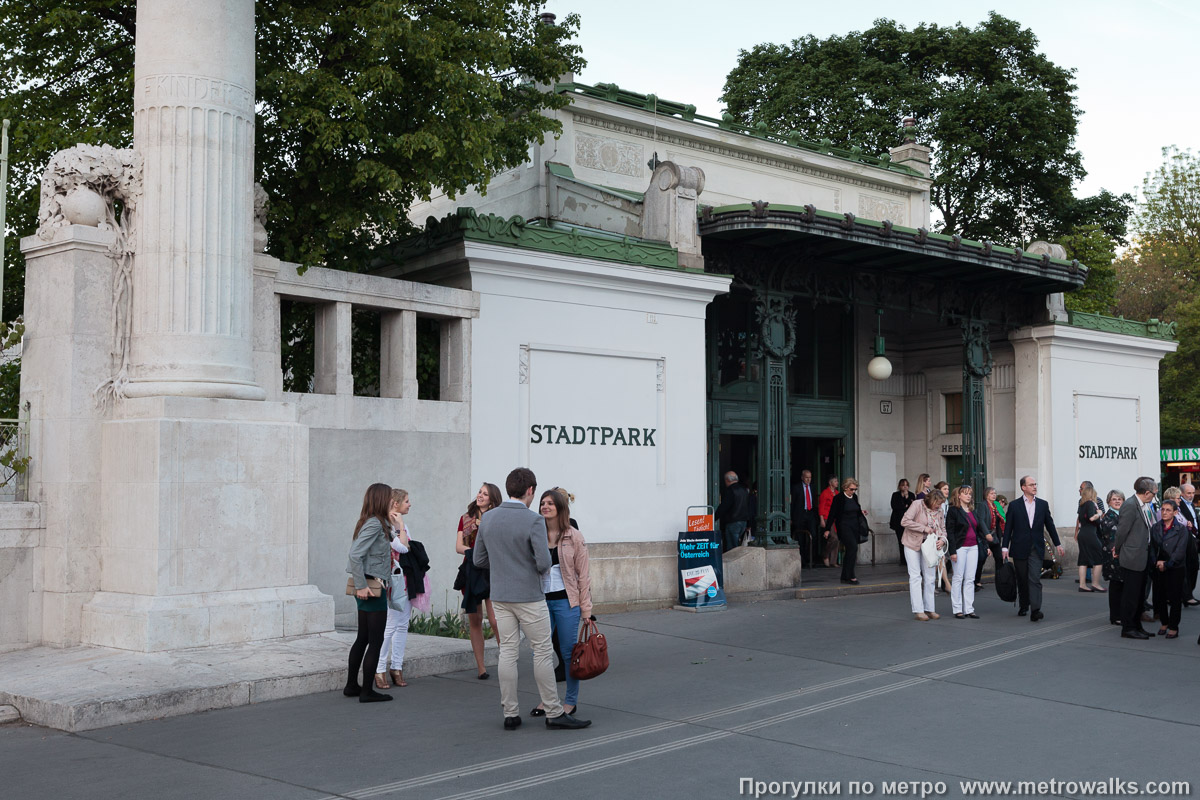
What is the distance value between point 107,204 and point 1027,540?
11360mm

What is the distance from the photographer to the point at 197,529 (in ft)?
32.2

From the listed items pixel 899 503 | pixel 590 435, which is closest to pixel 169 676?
pixel 590 435

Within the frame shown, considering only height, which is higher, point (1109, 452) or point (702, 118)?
point (702, 118)

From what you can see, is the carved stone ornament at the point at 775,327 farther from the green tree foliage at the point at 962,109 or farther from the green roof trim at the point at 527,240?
the green tree foliage at the point at 962,109

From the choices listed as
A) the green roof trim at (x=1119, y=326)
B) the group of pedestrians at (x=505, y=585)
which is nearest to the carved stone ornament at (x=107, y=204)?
the group of pedestrians at (x=505, y=585)

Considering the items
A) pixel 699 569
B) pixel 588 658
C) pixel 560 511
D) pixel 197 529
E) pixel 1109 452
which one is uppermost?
pixel 1109 452

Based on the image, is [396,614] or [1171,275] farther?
[1171,275]

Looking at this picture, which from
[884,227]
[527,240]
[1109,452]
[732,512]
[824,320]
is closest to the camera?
[527,240]

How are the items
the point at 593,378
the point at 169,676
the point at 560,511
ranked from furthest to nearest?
the point at 593,378 < the point at 169,676 < the point at 560,511

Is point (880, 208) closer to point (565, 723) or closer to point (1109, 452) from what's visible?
point (1109, 452)

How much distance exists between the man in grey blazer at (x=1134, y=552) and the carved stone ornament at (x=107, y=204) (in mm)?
10667

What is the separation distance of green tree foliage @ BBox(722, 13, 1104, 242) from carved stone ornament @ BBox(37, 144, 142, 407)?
27.2m

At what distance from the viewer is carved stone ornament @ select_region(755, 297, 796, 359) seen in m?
17.5

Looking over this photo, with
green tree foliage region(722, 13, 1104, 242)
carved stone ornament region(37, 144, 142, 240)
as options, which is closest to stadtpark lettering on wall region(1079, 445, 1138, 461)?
green tree foliage region(722, 13, 1104, 242)
